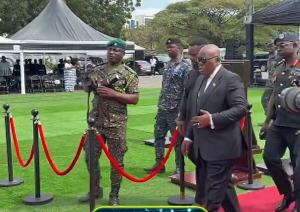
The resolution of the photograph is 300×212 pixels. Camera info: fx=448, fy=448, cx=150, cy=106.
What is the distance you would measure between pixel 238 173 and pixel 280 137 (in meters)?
1.66

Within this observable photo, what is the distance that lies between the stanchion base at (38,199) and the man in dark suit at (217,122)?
2.32m

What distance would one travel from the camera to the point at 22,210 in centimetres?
518

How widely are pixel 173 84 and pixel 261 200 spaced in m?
2.01

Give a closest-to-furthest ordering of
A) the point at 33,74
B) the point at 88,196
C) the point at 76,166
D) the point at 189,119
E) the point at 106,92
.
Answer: the point at 189,119 → the point at 106,92 → the point at 88,196 → the point at 76,166 → the point at 33,74

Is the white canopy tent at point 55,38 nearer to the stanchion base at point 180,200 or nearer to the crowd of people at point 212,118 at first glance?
the crowd of people at point 212,118

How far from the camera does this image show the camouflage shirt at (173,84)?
20.6 ft

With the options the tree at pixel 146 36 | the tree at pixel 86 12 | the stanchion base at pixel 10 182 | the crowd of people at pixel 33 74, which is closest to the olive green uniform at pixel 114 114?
the stanchion base at pixel 10 182

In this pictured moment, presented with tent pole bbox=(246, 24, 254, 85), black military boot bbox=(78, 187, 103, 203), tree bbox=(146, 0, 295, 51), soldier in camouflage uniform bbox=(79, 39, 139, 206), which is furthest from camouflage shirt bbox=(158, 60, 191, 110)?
tree bbox=(146, 0, 295, 51)

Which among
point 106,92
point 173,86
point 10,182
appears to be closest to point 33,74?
point 10,182

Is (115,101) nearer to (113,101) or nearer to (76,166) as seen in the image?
(113,101)

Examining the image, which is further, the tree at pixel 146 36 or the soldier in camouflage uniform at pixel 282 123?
the tree at pixel 146 36

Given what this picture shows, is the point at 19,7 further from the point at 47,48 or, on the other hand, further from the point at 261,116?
the point at 261,116

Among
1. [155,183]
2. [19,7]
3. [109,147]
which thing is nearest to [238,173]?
[155,183]

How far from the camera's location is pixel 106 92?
189 inches
